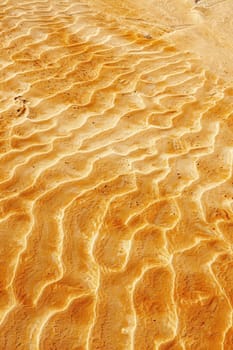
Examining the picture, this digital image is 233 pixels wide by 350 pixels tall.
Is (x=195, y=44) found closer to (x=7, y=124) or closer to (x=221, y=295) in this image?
(x=7, y=124)

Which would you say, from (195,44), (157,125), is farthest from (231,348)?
(195,44)

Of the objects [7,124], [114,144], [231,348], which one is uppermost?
[7,124]

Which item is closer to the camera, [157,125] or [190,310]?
[190,310]

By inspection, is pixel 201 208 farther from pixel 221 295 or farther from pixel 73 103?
pixel 73 103

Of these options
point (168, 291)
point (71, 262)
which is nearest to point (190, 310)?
point (168, 291)

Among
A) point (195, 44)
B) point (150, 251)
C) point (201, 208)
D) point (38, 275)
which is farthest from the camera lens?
point (195, 44)

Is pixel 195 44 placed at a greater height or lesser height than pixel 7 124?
lesser

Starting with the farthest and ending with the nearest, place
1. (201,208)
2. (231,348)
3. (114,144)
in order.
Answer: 1. (114,144)
2. (201,208)
3. (231,348)
